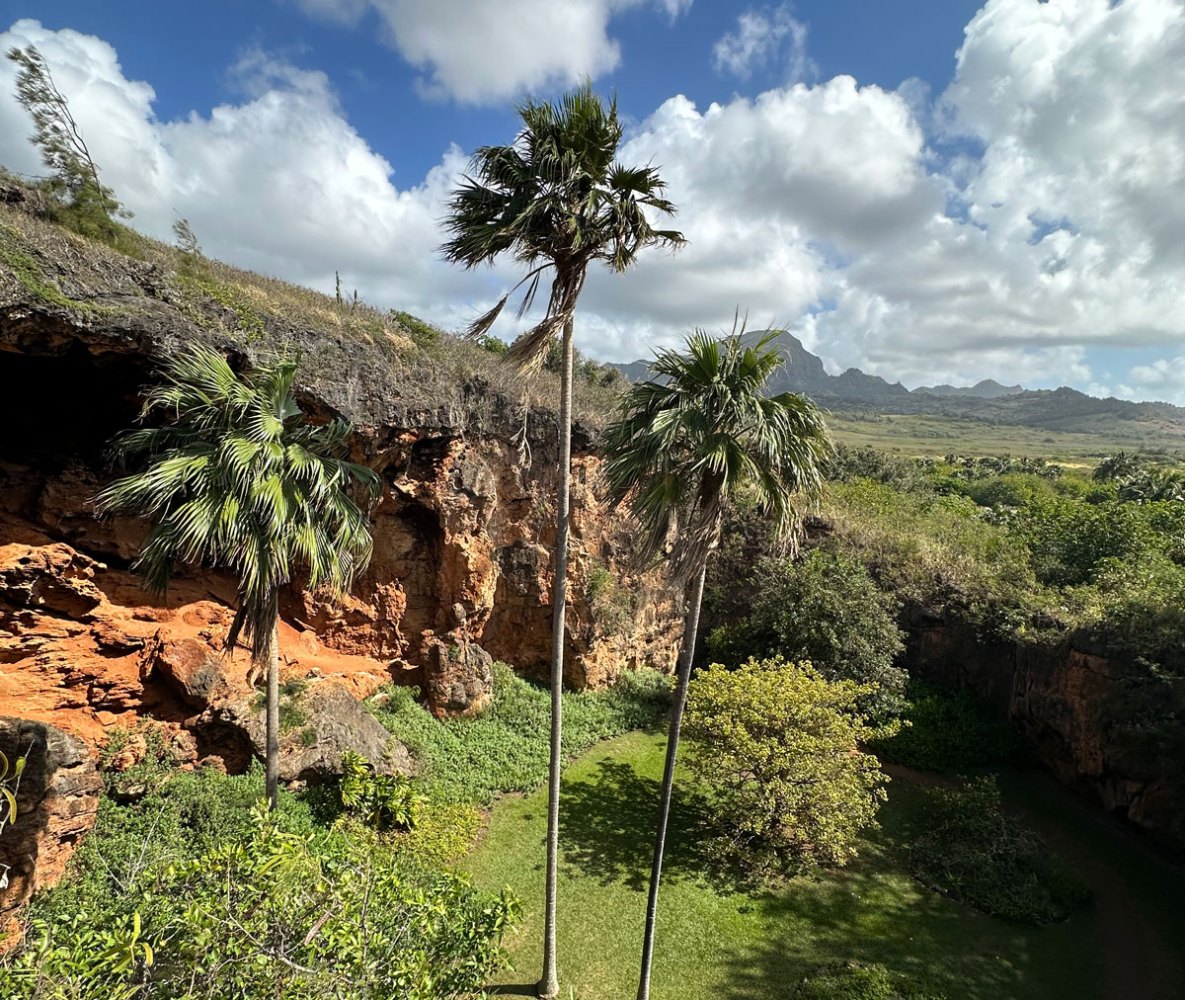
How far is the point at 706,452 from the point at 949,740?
14.0m

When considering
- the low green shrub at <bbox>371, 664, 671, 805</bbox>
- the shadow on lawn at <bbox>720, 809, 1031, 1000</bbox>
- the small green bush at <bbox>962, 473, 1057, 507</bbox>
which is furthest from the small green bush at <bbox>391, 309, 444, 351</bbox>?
the small green bush at <bbox>962, 473, 1057, 507</bbox>

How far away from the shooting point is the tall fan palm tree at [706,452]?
6.99 metres

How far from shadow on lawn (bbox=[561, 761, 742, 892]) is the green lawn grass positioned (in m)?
0.03

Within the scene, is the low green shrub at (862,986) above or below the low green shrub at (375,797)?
below

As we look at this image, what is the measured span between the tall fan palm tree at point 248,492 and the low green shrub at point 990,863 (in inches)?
466

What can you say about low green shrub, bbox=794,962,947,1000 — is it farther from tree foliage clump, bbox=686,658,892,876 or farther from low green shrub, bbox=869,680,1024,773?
low green shrub, bbox=869,680,1024,773

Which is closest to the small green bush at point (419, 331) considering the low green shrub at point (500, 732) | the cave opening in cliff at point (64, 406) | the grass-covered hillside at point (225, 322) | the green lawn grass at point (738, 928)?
the grass-covered hillside at point (225, 322)

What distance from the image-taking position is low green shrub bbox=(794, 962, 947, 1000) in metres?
7.82

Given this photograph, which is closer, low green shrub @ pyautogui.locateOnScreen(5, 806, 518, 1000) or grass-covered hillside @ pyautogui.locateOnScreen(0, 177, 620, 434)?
low green shrub @ pyautogui.locateOnScreen(5, 806, 518, 1000)

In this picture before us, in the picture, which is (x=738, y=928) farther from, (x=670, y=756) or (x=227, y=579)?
(x=227, y=579)

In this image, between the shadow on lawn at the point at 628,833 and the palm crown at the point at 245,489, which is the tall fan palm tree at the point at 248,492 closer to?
the palm crown at the point at 245,489

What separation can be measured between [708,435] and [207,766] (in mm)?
10341

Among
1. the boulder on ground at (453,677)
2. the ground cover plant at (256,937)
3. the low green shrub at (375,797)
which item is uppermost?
the ground cover plant at (256,937)

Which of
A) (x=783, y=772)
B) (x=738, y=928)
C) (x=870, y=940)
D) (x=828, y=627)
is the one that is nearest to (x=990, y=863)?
(x=870, y=940)
